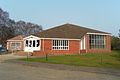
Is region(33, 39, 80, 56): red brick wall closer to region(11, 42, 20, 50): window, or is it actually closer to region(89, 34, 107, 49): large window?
region(89, 34, 107, 49): large window

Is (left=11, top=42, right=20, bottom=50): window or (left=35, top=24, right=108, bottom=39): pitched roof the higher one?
(left=35, top=24, right=108, bottom=39): pitched roof

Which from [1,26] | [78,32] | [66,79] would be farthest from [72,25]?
[66,79]

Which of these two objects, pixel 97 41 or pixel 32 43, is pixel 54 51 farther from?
pixel 97 41

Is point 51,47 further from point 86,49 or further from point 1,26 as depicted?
point 1,26

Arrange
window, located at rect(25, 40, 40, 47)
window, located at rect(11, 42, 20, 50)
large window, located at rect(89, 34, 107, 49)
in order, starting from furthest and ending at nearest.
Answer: window, located at rect(11, 42, 20, 50) → large window, located at rect(89, 34, 107, 49) → window, located at rect(25, 40, 40, 47)

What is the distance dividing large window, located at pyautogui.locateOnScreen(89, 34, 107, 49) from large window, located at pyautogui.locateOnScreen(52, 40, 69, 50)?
5.08 metres

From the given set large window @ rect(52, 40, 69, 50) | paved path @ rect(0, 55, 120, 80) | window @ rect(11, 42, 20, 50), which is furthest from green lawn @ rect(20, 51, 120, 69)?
window @ rect(11, 42, 20, 50)

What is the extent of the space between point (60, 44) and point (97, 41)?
795cm

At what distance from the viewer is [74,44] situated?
182 ft

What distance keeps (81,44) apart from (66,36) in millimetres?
3369

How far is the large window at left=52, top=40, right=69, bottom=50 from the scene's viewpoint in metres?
53.9

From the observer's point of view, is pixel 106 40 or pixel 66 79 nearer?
pixel 66 79

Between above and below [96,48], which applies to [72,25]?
above

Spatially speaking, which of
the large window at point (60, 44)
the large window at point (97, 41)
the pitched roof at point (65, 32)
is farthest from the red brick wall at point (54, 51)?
the large window at point (97, 41)
